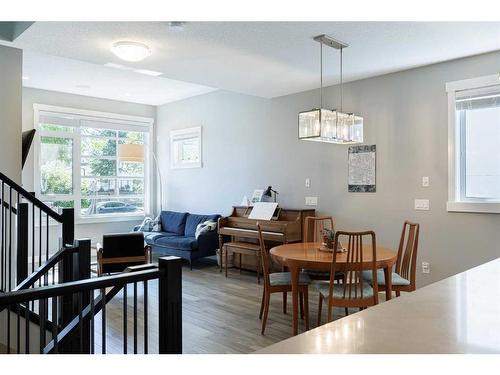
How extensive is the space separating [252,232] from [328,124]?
2509 mm

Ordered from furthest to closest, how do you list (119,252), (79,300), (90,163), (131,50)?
1. (90,163)
2. (119,252)
3. (131,50)
4. (79,300)

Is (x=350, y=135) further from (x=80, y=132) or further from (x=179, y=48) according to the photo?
(x=80, y=132)

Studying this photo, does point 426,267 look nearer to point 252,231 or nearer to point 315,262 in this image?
point 315,262

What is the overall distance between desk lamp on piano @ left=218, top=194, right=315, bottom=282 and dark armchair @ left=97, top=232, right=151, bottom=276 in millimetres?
1243

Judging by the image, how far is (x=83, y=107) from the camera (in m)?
7.64

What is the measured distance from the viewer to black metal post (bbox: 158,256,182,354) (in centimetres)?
170

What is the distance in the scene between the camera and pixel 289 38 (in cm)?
364

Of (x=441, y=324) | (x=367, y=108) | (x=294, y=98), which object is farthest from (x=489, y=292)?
(x=294, y=98)

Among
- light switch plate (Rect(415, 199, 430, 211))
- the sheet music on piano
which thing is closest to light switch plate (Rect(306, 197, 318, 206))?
the sheet music on piano

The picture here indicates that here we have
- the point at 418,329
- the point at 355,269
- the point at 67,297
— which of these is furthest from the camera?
the point at 355,269

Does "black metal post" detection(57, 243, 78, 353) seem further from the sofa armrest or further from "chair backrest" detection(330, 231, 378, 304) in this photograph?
the sofa armrest

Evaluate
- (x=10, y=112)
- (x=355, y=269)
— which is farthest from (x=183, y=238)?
(x=355, y=269)

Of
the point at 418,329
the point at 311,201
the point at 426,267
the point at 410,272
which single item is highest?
the point at 311,201

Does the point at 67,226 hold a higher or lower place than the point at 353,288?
higher
